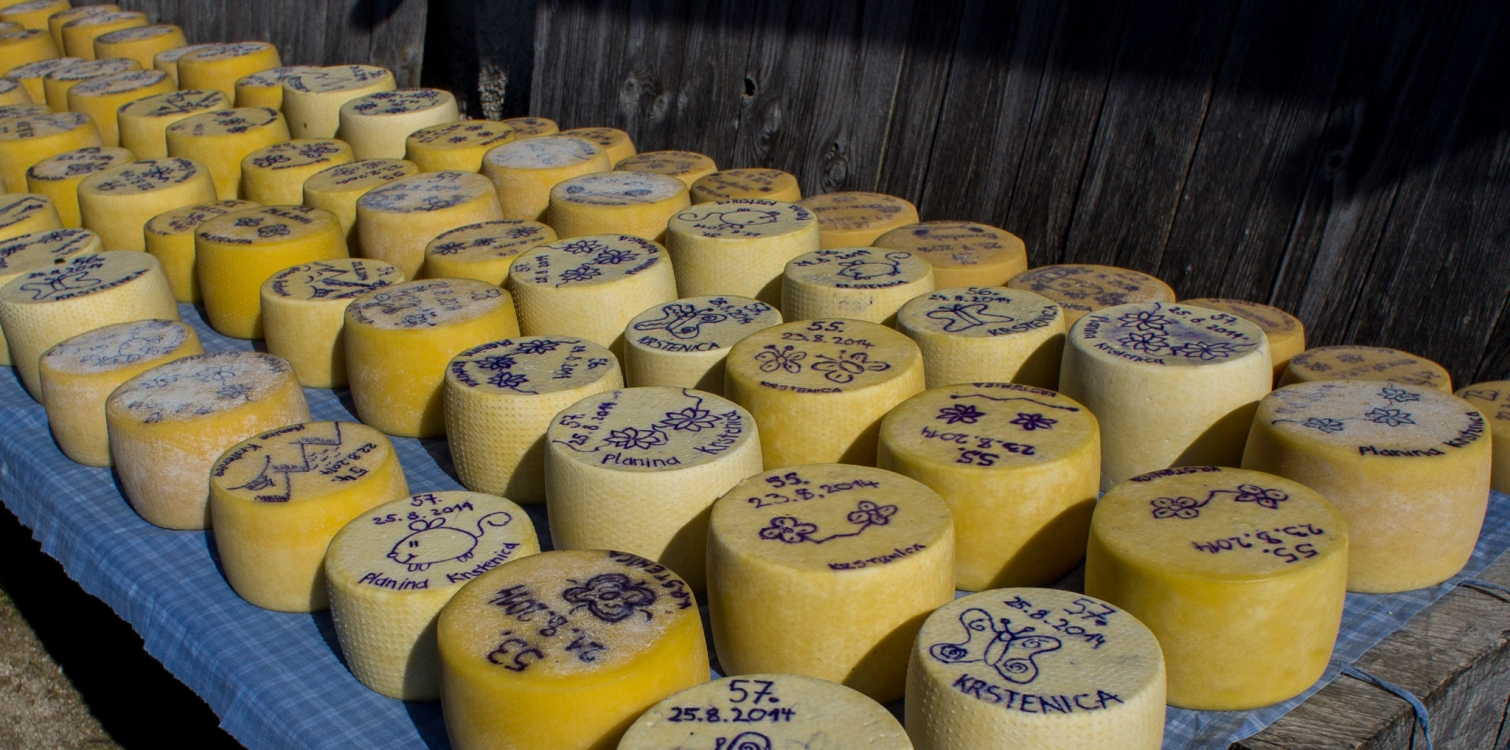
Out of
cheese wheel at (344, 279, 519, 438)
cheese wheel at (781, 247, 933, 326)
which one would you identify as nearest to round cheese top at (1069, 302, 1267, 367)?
cheese wheel at (781, 247, 933, 326)

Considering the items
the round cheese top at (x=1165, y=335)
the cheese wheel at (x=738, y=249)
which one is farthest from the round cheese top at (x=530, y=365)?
the round cheese top at (x=1165, y=335)

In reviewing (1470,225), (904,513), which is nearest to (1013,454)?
(904,513)

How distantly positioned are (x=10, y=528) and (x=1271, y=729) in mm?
3526

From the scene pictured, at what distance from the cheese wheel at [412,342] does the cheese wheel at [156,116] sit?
1.61 metres

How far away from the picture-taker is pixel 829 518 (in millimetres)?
1492

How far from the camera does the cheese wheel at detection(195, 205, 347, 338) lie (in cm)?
247

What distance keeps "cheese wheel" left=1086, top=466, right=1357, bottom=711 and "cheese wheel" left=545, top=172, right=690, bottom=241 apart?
135cm

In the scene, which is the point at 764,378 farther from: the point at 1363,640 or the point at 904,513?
the point at 1363,640

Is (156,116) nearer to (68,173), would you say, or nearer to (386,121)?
(68,173)

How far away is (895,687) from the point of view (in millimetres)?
1477

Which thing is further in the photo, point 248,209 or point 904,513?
point 248,209

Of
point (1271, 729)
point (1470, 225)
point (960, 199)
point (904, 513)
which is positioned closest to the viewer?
point (1271, 729)

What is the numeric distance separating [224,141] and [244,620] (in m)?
1.88

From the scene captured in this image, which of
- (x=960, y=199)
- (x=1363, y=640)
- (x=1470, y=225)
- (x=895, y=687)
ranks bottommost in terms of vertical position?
(x=895, y=687)
